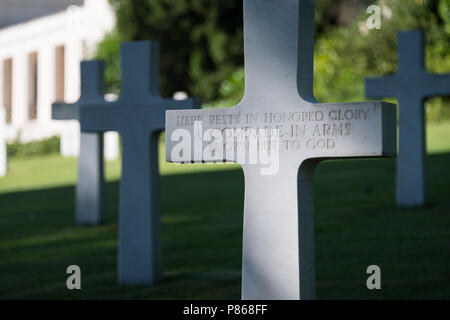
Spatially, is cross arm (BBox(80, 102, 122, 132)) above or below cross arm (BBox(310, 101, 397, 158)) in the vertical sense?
above

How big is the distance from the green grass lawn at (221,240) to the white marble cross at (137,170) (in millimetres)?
236

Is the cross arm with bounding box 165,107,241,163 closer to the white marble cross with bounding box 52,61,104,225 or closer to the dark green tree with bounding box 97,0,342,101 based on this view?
the white marble cross with bounding box 52,61,104,225

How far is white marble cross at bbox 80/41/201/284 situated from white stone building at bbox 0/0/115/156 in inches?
1019

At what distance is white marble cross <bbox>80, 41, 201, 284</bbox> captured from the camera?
24.1 ft

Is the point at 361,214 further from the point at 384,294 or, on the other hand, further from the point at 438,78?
the point at 384,294

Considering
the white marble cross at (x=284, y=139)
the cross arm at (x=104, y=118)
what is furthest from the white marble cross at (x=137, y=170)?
the white marble cross at (x=284, y=139)

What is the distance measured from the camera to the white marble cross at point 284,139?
4.66 metres

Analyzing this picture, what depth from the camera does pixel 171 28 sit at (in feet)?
122

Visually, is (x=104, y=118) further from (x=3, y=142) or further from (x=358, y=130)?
(x=3, y=142)

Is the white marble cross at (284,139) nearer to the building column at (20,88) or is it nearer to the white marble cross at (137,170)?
the white marble cross at (137,170)

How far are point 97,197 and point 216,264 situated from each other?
381 centimetres
